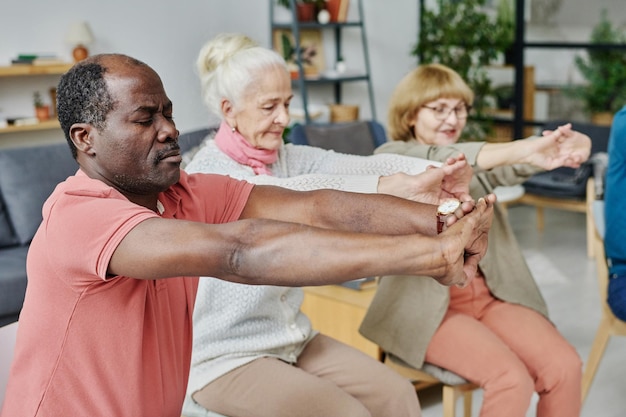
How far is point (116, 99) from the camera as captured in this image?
4.52 ft

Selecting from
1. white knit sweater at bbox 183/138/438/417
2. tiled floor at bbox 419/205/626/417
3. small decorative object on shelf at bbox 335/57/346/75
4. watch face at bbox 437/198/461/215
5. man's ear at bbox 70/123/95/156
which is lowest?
tiled floor at bbox 419/205/626/417

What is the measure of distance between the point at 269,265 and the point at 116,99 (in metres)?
0.41

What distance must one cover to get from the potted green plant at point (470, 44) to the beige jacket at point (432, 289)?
14.2ft

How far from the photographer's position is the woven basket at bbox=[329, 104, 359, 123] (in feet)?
21.9

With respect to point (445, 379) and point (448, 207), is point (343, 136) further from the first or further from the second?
point (448, 207)

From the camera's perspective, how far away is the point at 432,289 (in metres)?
2.35

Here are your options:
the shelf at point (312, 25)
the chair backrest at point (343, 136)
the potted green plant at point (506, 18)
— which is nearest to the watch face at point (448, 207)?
the chair backrest at point (343, 136)

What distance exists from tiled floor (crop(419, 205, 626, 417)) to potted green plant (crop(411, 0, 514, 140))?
84 cm

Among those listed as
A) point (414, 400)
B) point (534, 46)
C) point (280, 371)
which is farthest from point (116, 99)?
point (534, 46)

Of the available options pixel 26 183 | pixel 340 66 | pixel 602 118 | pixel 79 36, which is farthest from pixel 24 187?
pixel 602 118

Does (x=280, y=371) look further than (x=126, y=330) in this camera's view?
→ Yes

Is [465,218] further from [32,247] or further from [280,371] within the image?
[280,371]

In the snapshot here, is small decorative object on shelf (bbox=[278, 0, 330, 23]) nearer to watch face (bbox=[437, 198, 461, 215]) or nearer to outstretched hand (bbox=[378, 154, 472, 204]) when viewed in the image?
outstretched hand (bbox=[378, 154, 472, 204])

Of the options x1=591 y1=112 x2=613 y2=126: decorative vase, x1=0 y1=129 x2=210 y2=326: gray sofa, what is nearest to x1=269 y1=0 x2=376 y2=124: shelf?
x1=591 y1=112 x2=613 y2=126: decorative vase
